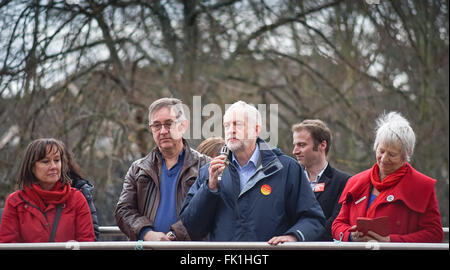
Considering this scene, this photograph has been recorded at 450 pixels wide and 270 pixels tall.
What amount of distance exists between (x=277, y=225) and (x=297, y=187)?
9.9 inches

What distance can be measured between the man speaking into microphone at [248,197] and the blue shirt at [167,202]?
1.43 feet

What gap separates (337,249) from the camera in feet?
12.3

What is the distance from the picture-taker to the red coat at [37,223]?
14.7 ft

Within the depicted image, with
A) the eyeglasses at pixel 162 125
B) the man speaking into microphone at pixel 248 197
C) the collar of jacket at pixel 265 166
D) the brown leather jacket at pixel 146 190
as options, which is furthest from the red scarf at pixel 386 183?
the eyeglasses at pixel 162 125

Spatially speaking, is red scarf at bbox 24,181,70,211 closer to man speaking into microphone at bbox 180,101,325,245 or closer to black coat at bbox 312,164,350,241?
man speaking into microphone at bbox 180,101,325,245

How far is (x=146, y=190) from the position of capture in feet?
15.6

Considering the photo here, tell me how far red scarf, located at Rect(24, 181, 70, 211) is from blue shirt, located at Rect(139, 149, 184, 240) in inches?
21.6

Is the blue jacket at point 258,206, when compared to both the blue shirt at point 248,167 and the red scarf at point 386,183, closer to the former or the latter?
the blue shirt at point 248,167

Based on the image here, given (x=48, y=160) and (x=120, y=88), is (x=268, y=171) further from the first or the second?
(x=120, y=88)

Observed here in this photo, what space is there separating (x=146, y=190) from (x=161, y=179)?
12 cm

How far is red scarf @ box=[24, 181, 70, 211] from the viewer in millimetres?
4539

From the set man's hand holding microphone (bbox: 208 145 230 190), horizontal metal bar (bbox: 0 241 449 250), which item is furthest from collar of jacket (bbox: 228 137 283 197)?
horizontal metal bar (bbox: 0 241 449 250)

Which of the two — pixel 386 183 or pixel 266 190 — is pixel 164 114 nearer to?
pixel 266 190

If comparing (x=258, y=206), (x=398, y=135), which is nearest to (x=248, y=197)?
(x=258, y=206)
